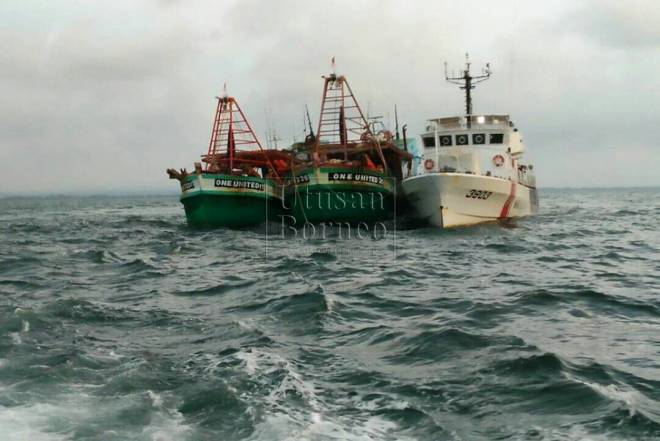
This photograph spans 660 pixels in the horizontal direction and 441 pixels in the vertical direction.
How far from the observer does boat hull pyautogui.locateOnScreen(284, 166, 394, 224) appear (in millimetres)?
30734

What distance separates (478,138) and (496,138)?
971 millimetres

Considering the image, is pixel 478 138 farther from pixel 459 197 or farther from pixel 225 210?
pixel 225 210

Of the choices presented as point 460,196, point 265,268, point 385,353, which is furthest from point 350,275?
point 460,196

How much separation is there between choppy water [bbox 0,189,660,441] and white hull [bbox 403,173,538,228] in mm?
10662

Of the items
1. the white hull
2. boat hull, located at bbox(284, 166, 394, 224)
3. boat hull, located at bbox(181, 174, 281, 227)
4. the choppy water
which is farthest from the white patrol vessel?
the choppy water

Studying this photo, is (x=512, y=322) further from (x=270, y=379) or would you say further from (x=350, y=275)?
(x=350, y=275)

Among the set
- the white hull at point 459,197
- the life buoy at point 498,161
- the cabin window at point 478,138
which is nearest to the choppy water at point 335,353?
the white hull at point 459,197

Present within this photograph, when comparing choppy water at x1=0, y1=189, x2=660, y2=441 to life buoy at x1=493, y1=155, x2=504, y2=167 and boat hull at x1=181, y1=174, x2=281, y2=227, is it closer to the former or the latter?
life buoy at x1=493, y1=155, x2=504, y2=167

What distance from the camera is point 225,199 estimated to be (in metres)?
32.6

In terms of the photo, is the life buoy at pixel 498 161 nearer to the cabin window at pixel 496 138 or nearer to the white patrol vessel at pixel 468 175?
the white patrol vessel at pixel 468 175

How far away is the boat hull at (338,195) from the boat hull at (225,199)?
2167 mm

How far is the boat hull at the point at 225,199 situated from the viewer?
105 feet

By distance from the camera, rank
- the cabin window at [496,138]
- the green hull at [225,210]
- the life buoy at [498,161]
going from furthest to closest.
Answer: the green hull at [225,210] → the cabin window at [496,138] → the life buoy at [498,161]

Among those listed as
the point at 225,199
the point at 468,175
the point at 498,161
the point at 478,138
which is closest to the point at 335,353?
the point at 468,175
